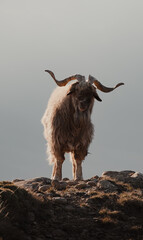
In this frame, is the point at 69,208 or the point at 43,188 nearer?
the point at 69,208

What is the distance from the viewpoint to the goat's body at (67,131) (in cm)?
1251

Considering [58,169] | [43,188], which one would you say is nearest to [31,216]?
[43,188]

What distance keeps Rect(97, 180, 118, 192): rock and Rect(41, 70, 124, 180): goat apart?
192 cm

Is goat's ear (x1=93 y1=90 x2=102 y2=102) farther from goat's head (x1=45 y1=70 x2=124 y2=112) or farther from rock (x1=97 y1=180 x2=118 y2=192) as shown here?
rock (x1=97 y1=180 x2=118 y2=192)

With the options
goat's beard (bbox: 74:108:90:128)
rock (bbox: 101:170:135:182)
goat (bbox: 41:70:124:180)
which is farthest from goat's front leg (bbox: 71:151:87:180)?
goat's beard (bbox: 74:108:90:128)

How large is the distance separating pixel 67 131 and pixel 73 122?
34cm

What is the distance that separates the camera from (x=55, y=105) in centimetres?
1298

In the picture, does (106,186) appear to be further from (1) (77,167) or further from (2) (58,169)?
(2) (58,169)

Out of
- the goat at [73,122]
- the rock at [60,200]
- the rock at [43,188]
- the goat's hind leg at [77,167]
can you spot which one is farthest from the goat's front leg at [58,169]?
the rock at [60,200]

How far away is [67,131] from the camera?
12.6 m

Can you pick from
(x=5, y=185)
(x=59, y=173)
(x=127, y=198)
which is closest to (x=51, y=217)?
(x=5, y=185)

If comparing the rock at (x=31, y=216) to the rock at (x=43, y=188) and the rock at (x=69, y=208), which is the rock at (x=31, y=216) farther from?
the rock at (x=43, y=188)

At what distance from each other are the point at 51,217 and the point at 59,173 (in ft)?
15.2

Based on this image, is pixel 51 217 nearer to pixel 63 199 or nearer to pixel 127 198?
pixel 63 199
